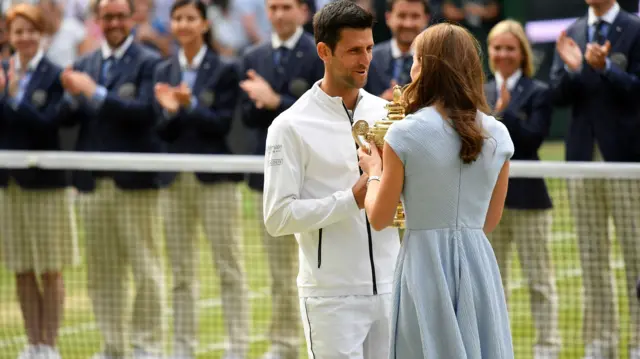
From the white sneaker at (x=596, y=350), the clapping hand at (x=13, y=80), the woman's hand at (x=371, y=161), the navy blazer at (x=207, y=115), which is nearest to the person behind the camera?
the woman's hand at (x=371, y=161)

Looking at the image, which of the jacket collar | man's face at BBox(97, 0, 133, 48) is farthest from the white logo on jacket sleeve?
man's face at BBox(97, 0, 133, 48)

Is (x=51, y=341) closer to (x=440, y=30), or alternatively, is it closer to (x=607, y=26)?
(x=607, y=26)

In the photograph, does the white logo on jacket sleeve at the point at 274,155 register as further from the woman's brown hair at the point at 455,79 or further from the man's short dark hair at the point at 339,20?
the woman's brown hair at the point at 455,79

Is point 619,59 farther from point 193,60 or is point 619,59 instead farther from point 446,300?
point 446,300

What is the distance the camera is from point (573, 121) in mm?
7586

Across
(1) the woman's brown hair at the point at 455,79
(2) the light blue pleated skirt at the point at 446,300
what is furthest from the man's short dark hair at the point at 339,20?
(2) the light blue pleated skirt at the point at 446,300

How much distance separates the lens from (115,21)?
27.5 ft

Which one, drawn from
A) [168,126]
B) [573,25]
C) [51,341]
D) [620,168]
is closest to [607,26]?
[573,25]

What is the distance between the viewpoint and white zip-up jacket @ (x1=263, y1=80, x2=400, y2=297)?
4.49m

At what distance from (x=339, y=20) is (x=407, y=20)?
346 cm

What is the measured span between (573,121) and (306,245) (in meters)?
3.48

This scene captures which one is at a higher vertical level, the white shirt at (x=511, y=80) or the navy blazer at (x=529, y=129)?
the white shirt at (x=511, y=80)

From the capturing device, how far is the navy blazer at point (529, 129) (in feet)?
24.8

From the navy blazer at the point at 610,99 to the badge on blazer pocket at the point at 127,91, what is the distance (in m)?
3.04
